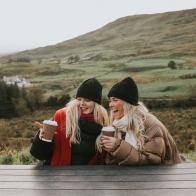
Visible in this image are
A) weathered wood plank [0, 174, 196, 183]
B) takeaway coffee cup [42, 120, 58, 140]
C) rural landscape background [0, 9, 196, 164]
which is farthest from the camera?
rural landscape background [0, 9, 196, 164]

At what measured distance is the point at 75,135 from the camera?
12.0 feet

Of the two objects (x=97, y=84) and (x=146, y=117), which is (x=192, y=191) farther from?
(x=97, y=84)

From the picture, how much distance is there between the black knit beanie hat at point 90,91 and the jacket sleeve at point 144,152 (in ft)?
2.04

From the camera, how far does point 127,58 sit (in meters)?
40.6

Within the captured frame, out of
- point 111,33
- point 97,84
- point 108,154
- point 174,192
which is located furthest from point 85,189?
point 111,33

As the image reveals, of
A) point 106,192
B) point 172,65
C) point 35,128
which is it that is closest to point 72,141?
point 106,192

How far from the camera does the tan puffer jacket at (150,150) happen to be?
332 cm

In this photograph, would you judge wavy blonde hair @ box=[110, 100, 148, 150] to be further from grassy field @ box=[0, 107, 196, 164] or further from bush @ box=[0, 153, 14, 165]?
grassy field @ box=[0, 107, 196, 164]

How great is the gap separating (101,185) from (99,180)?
12 cm

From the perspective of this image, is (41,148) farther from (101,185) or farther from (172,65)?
(172,65)

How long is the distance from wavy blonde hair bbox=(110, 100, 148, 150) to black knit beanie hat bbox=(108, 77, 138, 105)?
0.04 metres

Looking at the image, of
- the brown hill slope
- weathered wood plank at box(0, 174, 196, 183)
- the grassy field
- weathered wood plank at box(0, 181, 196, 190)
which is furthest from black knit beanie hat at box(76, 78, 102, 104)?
the brown hill slope

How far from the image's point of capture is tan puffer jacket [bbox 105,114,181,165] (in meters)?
3.32

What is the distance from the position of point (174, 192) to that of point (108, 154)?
3.45 feet
